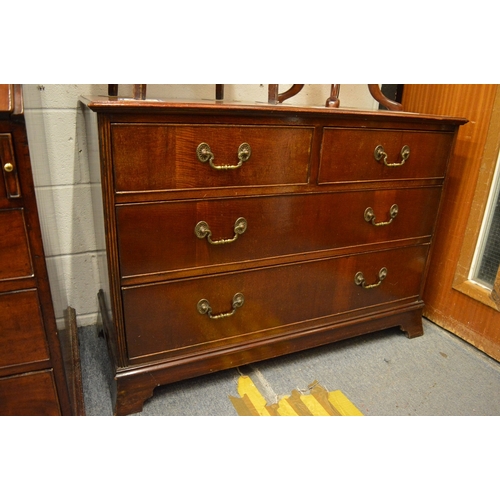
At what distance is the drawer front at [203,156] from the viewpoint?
880mm

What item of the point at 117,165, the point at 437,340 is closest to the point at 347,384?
the point at 437,340

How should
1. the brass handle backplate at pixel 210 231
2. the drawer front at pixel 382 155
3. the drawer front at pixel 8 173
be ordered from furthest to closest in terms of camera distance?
the drawer front at pixel 382 155 < the brass handle backplate at pixel 210 231 < the drawer front at pixel 8 173

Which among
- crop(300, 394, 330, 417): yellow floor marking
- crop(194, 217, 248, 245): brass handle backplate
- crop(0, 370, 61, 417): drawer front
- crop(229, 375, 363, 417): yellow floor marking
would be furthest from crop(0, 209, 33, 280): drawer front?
crop(300, 394, 330, 417): yellow floor marking

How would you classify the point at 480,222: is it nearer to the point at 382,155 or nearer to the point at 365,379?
the point at 382,155

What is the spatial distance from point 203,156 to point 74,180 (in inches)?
24.3

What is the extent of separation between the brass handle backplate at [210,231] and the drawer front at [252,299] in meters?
0.11

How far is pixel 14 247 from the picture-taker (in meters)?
0.70

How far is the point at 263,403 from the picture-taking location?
3.76 feet

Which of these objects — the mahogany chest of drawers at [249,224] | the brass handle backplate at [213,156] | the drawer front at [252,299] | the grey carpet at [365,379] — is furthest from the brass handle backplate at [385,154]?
the grey carpet at [365,379]

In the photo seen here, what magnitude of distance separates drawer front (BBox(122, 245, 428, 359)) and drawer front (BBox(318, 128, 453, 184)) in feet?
0.84

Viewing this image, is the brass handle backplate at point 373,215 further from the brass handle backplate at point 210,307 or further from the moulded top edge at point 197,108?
the brass handle backplate at point 210,307

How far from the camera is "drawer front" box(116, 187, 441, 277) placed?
95 centimetres

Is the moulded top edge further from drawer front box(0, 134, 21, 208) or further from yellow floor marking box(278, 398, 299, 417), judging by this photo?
yellow floor marking box(278, 398, 299, 417)

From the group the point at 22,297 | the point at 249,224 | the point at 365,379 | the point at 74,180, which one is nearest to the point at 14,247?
the point at 22,297
